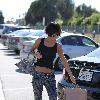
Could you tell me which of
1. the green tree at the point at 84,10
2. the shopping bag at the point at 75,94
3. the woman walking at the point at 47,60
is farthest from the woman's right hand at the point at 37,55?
the green tree at the point at 84,10

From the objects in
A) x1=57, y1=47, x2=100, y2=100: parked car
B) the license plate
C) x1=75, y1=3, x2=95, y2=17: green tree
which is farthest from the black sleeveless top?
x1=75, y1=3, x2=95, y2=17: green tree

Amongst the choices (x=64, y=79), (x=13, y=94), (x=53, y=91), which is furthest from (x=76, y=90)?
(x=13, y=94)

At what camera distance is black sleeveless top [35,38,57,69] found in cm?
615

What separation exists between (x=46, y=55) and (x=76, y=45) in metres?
10.5

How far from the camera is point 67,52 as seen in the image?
16.2m

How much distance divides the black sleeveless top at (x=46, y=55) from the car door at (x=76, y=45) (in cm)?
1001

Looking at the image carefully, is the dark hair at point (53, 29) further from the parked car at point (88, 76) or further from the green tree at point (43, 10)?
the green tree at point (43, 10)

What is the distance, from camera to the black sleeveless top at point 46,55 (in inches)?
242

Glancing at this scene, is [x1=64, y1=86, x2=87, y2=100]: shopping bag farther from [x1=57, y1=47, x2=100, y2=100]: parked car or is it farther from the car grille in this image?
the car grille

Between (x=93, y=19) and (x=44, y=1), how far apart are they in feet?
44.3

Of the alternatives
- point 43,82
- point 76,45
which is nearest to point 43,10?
point 76,45

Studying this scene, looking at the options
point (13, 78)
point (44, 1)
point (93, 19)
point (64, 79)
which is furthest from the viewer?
point (44, 1)

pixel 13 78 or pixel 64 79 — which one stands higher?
pixel 64 79

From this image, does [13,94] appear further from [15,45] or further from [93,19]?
[93,19]
